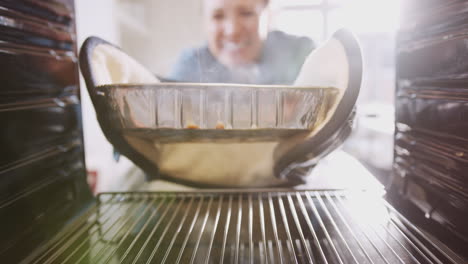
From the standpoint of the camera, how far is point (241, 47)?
2.81 ft

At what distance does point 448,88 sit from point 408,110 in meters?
0.13

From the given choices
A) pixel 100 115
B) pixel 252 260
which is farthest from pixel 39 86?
pixel 252 260

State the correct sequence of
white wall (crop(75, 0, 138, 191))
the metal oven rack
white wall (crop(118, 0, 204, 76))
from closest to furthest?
the metal oven rack
white wall (crop(75, 0, 138, 191))
white wall (crop(118, 0, 204, 76))

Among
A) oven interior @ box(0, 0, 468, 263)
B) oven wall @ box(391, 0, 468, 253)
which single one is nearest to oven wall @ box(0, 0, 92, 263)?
oven interior @ box(0, 0, 468, 263)

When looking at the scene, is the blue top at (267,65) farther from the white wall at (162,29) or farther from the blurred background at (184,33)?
the white wall at (162,29)

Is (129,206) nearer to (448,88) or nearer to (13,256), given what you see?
(13,256)

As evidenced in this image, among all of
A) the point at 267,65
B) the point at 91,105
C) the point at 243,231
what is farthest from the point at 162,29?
the point at 243,231

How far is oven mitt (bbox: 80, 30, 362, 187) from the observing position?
531 millimetres

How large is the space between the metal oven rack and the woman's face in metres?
0.40

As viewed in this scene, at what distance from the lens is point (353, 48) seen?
1.74 feet

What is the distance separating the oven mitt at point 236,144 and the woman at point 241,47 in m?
0.15

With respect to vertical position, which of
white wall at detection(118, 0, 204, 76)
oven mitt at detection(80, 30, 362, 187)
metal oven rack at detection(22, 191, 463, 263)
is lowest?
metal oven rack at detection(22, 191, 463, 263)

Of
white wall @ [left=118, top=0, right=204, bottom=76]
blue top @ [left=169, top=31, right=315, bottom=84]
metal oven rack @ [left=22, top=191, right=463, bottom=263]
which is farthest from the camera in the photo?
white wall @ [left=118, top=0, right=204, bottom=76]

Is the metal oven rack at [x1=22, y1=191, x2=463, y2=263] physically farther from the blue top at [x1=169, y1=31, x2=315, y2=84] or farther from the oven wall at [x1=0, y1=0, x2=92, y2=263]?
the blue top at [x1=169, y1=31, x2=315, y2=84]
